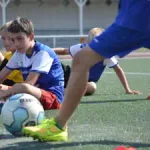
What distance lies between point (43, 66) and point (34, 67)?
11 cm

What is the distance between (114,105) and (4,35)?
5.42 ft

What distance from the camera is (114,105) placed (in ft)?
22.9

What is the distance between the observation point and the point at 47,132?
15.1 feet

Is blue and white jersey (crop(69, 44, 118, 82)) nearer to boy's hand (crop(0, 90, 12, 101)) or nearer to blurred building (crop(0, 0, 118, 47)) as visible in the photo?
boy's hand (crop(0, 90, 12, 101))

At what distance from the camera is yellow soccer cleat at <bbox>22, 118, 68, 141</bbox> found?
460cm

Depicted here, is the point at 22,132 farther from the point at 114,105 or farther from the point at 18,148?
the point at 114,105

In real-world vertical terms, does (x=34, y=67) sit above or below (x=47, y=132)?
above

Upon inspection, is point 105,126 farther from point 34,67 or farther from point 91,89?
point 91,89

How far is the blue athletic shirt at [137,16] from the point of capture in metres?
4.48

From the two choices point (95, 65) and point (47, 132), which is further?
point (95, 65)

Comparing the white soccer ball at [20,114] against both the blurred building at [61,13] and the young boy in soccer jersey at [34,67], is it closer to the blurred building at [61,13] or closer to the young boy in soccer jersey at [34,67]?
the young boy in soccer jersey at [34,67]

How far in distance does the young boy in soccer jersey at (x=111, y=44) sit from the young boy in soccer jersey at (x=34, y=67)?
1.42m

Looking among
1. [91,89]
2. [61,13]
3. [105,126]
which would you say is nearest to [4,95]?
[105,126]

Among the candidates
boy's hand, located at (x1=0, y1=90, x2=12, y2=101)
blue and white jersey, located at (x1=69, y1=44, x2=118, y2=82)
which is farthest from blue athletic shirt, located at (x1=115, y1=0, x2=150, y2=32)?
blue and white jersey, located at (x1=69, y1=44, x2=118, y2=82)
